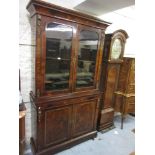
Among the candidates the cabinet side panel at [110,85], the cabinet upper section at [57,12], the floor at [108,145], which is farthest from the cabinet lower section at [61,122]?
the cabinet upper section at [57,12]

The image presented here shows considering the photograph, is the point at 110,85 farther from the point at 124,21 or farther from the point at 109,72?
the point at 124,21

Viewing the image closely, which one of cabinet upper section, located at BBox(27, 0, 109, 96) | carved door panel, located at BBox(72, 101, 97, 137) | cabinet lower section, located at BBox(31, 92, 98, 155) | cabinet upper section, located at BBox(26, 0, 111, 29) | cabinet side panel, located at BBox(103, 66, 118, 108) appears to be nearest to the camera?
cabinet upper section, located at BBox(26, 0, 111, 29)

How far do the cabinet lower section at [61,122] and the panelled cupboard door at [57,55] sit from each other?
0.70ft

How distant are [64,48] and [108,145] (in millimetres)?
1813

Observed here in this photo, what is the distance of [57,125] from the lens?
6.85 feet

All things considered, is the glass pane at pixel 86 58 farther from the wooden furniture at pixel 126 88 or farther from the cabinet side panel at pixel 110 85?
the wooden furniture at pixel 126 88

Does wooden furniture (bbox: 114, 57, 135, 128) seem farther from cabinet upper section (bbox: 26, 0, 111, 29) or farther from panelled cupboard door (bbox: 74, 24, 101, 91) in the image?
cabinet upper section (bbox: 26, 0, 111, 29)

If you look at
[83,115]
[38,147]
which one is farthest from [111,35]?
[38,147]

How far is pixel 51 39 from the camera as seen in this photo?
183cm

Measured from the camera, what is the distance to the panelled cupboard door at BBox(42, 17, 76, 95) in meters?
1.78

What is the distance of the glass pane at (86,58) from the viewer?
215 cm

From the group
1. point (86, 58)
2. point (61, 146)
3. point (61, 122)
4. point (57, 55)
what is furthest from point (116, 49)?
point (61, 146)

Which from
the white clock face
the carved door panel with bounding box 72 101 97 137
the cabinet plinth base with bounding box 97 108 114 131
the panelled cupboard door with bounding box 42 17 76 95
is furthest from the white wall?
the carved door panel with bounding box 72 101 97 137
